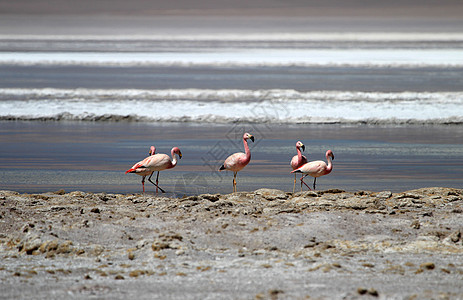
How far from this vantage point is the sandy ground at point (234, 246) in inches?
186

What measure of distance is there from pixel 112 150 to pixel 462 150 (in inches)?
291

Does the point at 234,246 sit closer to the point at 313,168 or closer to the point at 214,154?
the point at 313,168

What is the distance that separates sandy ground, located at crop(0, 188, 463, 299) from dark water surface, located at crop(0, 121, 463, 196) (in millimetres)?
1627

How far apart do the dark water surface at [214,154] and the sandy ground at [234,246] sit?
1627 mm

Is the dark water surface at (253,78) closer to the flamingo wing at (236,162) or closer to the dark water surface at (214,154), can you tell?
the dark water surface at (214,154)

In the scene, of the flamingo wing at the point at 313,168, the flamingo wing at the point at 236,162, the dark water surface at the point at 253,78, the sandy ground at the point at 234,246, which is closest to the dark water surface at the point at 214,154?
the flamingo wing at the point at 236,162

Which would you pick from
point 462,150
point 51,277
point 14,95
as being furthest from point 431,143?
point 14,95

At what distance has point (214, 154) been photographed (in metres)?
12.2

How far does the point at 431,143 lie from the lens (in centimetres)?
1359

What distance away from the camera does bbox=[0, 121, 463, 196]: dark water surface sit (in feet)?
31.9

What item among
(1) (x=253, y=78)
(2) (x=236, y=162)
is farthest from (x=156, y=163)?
(1) (x=253, y=78)

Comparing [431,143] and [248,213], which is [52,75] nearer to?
[431,143]

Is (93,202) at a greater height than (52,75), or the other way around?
(52,75)

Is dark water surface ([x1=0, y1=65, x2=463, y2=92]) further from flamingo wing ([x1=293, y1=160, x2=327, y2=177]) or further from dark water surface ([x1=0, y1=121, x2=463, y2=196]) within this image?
flamingo wing ([x1=293, y1=160, x2=327, y2=177])
